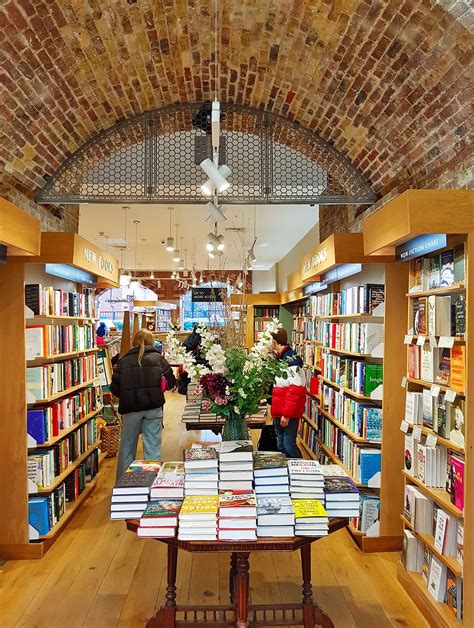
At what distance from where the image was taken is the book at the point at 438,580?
3.21 m

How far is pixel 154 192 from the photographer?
16.4 ft

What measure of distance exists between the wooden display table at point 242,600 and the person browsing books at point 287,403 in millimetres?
2410

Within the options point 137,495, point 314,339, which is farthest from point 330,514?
point 314,339

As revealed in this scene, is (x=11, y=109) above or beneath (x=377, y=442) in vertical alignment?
above

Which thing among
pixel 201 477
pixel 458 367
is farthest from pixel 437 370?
pixel 201 477

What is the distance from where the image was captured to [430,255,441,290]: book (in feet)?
11.1

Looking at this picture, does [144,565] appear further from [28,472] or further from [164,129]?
[164,129]

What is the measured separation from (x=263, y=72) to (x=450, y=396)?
334 cm

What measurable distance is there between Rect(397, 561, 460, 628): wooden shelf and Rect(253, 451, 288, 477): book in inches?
54.2

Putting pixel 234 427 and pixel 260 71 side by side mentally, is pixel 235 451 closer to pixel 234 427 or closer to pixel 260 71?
pixel 234 427

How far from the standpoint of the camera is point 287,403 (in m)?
5.63

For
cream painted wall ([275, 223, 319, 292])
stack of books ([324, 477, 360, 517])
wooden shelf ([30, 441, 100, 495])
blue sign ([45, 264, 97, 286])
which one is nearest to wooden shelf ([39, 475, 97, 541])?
wooden shelf ([30, 441, 100, 495])

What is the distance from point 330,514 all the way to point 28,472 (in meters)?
2.71

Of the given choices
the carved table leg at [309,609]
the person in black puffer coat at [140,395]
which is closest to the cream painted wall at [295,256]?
the person in black puffer coat at [140,395]
